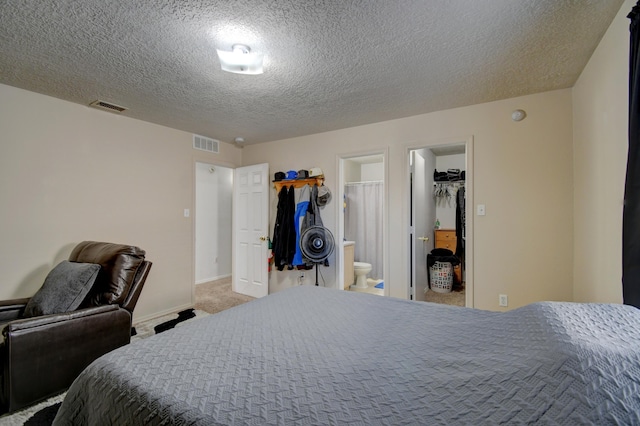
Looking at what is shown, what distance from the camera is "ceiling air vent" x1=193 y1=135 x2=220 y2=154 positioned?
12.7ft

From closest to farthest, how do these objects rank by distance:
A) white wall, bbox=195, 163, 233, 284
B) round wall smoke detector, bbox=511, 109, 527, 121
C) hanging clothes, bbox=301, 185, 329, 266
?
round wall smoke detector, bbox=511, 109, 527, 121 < hanging clothes, bbox=301, 185, 329, 266 < white wall, bbox=195, 163, 233, 284

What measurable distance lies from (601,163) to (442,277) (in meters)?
2.76

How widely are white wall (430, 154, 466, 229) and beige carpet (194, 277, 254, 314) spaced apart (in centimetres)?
371

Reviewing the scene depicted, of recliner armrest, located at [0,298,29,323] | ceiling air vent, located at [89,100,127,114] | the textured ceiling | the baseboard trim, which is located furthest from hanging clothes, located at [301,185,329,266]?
recliner armrest, located at [0,298,29,323]

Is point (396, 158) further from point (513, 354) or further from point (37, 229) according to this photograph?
point (37, 229)

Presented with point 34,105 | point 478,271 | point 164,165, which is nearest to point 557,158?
point 478,271

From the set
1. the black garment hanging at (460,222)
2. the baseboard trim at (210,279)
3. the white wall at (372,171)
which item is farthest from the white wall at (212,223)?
the black garment hanging at (460,222)

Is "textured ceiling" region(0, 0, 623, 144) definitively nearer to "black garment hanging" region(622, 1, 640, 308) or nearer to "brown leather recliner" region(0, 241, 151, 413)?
"black garment hanging" region(622, 1, 640, 308)

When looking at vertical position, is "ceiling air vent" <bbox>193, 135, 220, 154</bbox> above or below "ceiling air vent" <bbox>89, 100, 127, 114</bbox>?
below

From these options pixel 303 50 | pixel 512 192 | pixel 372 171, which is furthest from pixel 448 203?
pixel 303 50

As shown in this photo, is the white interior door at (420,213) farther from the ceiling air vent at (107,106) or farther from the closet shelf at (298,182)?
the ceiling air vent at (107,106)

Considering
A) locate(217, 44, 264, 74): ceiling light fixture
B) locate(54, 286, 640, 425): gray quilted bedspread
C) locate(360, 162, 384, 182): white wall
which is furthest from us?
locate(360, 162, 384, 182): white wall

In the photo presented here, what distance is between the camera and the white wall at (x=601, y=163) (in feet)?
5.13

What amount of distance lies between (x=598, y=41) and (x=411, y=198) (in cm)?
190
